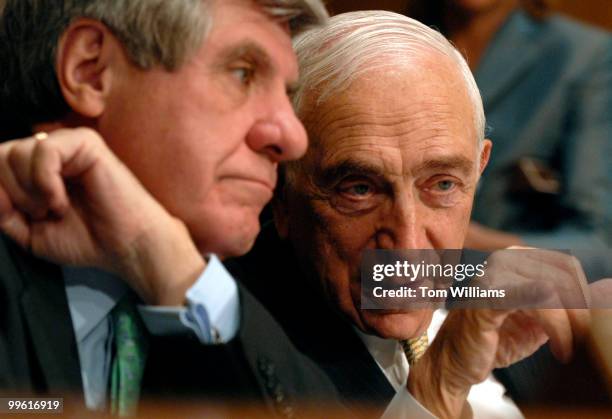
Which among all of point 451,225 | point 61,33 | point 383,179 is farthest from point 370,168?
point 61,33

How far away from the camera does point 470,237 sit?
1.61 m

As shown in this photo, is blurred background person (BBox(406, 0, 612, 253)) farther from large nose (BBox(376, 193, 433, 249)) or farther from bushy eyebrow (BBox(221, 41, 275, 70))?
bushy eyebrow (BBox(221, 41, 275, 70))

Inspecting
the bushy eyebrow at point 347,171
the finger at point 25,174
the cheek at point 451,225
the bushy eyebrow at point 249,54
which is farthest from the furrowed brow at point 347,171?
the finger at point 25,174

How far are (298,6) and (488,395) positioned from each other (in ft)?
2.21

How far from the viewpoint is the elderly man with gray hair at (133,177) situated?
4.35 feet

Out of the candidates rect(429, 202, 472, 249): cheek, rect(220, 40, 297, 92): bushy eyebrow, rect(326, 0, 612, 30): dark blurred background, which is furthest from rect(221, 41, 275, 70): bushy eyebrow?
rect(326, 0, 612, 30): dark blurred background

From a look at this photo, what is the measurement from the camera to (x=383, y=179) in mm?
1535

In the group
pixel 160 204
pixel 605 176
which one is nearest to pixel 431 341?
pixel 605 176

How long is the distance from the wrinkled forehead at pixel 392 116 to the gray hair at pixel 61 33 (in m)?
0.19

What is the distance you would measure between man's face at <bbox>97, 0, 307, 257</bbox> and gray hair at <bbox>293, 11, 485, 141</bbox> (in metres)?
0.13

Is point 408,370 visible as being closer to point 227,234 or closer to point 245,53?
point 227,234

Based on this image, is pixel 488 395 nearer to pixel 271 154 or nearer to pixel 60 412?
pixel 271 154

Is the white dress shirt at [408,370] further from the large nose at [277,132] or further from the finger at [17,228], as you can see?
the finger at [17,228]

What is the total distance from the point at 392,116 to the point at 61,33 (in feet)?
1.62
